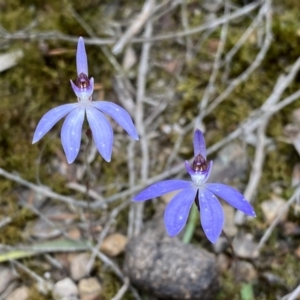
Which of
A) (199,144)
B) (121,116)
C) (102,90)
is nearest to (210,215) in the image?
(199,144)

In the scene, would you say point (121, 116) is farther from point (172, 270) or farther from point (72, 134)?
point (172, 270)

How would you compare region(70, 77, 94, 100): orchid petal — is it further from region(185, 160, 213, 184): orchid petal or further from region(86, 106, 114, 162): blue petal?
region(185, 160, 213, 184): orchid petal

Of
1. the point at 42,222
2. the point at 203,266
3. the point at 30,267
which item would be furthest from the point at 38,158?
the point at 203,266

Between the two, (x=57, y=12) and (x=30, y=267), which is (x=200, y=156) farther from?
(x=57, y=12)

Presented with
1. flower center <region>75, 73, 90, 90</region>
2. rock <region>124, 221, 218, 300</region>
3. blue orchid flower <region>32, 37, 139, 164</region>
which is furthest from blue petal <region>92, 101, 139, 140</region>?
rock <region>124, 221, 218, 300</region>

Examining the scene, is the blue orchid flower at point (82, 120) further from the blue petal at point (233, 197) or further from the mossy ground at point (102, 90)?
the mossy ground at point (102, 90)

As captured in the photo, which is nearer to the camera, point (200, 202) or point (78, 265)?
point (200, 202)
